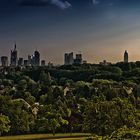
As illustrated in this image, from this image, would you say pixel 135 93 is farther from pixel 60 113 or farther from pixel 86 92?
pixel 60 113

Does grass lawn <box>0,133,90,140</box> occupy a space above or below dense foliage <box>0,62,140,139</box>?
below

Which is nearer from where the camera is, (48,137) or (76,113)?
(48,137)

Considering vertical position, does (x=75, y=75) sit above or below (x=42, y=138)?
above

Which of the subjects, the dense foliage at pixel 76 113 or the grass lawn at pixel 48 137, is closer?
the dense foliage at pixel 76 113

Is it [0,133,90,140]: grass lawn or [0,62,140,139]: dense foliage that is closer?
[0,62,140,139]: dense foliage

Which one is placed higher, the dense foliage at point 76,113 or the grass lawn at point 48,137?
the dense foliage at point 76,113

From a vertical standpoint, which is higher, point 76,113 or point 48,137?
point 76,113

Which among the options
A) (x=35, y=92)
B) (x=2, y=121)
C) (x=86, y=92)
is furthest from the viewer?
(x=35, y=92)

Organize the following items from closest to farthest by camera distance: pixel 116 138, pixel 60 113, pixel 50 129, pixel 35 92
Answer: pixel 116 138
pixel 50 129
pixel 60 113
pixel 35 92

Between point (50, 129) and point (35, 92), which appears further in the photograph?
point (35, 92)

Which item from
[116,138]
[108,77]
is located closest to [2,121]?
[116,138]
